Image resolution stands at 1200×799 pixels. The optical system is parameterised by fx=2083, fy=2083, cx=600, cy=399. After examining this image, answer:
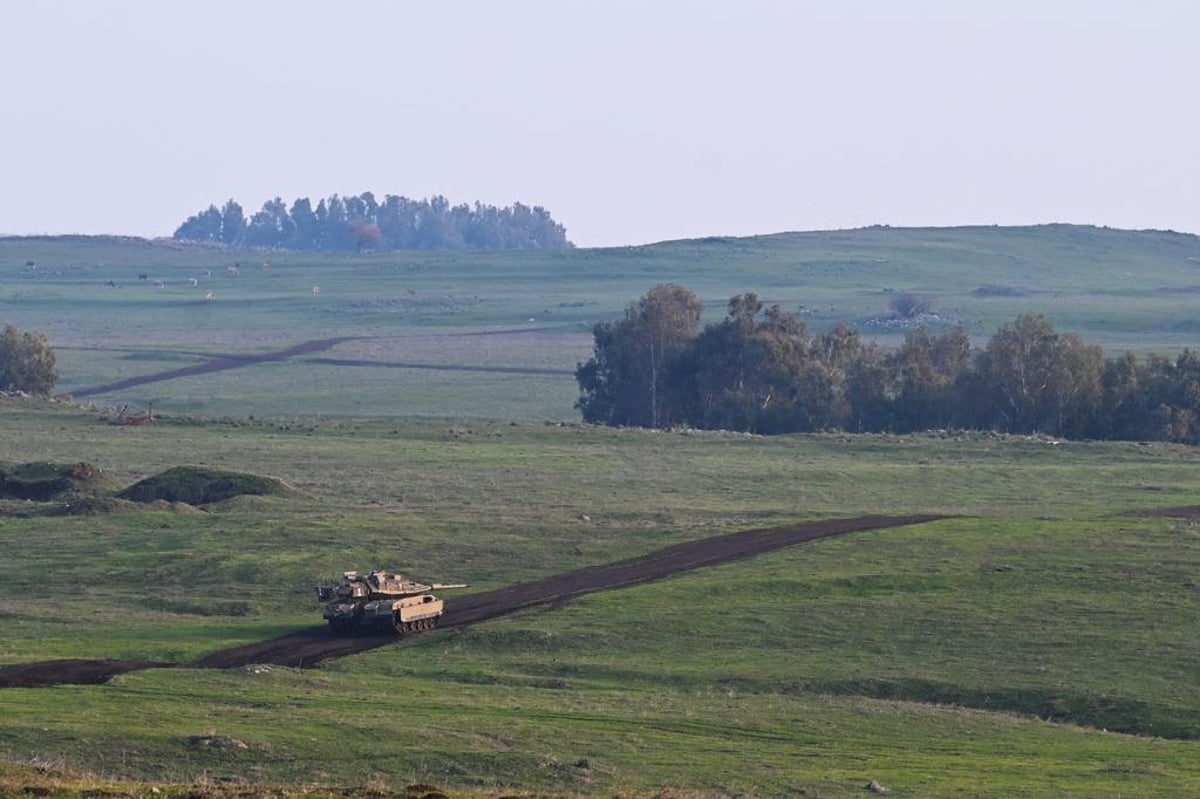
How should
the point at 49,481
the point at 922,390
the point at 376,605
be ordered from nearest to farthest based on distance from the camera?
the point at 376,605
the point at 49,481
the point at 922,390

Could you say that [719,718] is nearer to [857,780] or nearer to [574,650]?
[857,780]

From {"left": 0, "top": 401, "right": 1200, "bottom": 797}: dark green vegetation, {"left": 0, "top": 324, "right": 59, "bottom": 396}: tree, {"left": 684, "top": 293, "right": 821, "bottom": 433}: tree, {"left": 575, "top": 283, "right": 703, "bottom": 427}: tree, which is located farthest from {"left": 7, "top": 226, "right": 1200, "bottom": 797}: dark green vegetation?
{"left": 0, "top": 324, "right": 59, "bottom": 396}: tree

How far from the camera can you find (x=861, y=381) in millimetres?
112250

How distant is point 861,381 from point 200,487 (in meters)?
50.2

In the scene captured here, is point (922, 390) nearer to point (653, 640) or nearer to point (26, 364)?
point (26, 364)

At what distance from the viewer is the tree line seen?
104 metres

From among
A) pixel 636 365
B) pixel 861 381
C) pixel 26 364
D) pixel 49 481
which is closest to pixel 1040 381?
pixel 861 381

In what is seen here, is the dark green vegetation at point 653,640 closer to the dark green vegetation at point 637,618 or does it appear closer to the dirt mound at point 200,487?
the dark green vegetation at point 637,618

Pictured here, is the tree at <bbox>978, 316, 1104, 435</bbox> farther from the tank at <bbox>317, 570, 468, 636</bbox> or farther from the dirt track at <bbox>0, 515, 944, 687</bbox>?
the tank at <bbox>317, 570, 468, 636</bbox>

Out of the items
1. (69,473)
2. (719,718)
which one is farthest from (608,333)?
(719,718)

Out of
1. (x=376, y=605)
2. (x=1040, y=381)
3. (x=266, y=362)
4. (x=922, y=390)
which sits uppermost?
(x=1040, y=381)

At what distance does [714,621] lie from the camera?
47.9 meters

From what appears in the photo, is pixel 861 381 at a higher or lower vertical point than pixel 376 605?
higher

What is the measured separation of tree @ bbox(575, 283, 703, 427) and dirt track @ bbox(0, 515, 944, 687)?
56.5 m
